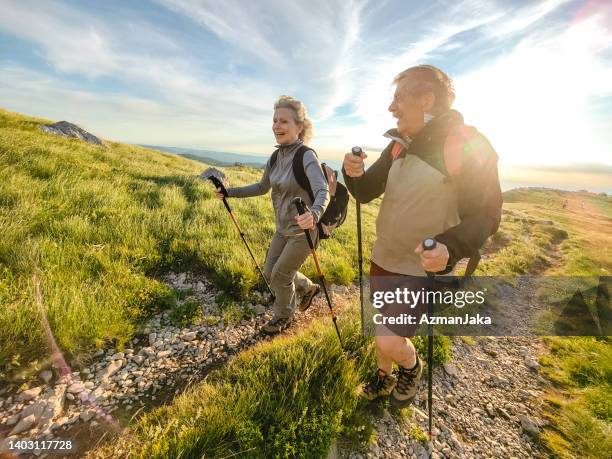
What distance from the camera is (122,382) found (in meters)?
3.53

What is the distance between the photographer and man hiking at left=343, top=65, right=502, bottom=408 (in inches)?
90.5

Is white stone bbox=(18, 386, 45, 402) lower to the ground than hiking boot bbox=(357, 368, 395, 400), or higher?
lower

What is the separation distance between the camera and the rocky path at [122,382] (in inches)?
115

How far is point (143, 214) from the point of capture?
7.62 m

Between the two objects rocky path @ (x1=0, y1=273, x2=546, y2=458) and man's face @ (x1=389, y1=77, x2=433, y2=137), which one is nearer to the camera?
man's face @ (x1=389, y1=77, x2=433, y2=137)

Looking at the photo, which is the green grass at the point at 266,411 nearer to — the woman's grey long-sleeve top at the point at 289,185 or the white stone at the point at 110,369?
the white stone at the point at 110,369

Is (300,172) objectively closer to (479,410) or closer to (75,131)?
(479,410)

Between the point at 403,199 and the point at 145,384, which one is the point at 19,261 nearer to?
the point at 145,384

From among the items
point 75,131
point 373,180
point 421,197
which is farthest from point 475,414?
point 75,131

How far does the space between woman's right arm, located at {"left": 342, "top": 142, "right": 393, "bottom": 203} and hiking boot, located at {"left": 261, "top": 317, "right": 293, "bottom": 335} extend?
2662 mm

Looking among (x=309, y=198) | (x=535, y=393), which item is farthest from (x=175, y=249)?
(x=535, y=393)

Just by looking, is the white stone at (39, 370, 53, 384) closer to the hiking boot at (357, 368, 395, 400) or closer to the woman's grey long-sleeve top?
the woman's grey long-sleeve top

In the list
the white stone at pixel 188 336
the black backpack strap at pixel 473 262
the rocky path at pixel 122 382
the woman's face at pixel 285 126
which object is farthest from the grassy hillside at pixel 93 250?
the black backpack strap at pixel 473 262

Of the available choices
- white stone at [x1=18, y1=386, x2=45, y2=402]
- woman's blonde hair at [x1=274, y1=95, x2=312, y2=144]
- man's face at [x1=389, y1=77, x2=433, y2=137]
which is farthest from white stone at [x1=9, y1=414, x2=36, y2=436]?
man's face at [x1=389, y1=77, x2=433, y2=137]
